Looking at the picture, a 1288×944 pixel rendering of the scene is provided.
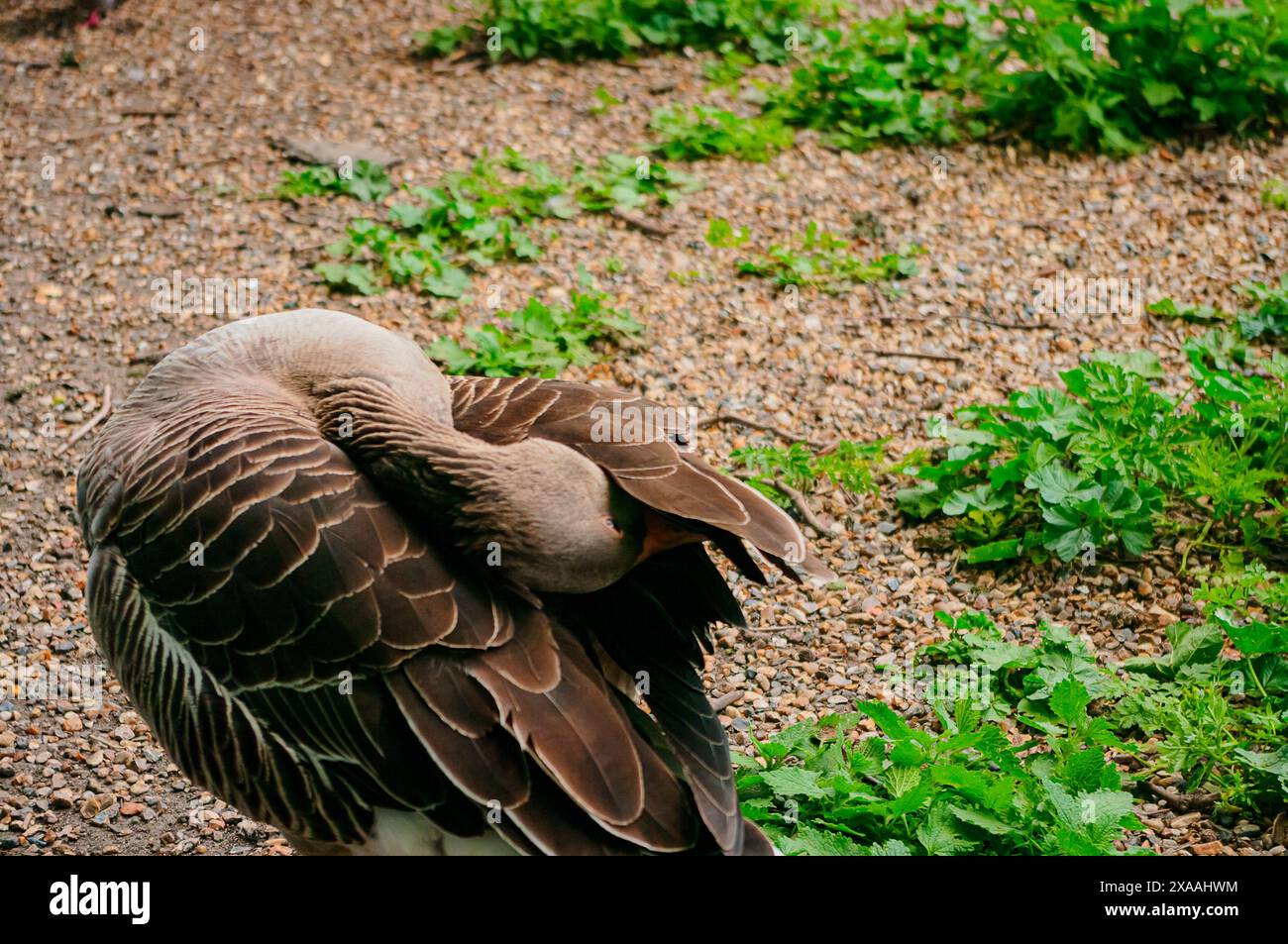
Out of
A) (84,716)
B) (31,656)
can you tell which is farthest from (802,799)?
(31,656)

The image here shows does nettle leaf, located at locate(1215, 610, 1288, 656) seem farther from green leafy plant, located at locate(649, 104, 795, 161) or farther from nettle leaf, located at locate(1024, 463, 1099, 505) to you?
green leafy plant, located at locate(649, 104, 795, 161)

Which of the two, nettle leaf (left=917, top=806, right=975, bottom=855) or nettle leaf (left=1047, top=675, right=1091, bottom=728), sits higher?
nettle leaf (left=1047, top=675, right=1091, bottom=728)

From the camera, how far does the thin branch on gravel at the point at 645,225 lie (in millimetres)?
7008

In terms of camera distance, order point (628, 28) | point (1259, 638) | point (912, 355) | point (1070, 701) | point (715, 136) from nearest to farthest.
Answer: point (1070, 701) → point (1259, 638) → point (912, 355) → point (715, 136) → point (628, 28)

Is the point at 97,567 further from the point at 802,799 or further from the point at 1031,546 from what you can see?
the point at 1031,546

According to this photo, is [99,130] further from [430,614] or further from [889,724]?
[889,724]

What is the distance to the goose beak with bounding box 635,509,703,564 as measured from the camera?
126 inches

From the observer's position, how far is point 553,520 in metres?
3.13

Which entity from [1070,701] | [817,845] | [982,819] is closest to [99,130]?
[817,845]

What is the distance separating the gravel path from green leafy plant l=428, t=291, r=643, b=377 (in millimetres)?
146

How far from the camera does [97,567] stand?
3.67 metres

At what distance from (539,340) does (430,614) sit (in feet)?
10.1

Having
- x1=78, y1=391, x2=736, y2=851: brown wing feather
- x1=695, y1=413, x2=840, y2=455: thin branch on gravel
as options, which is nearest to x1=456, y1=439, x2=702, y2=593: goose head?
x1=78, y1=391, x2=736, y2=851: brown wing feather

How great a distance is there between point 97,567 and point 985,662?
280cm
